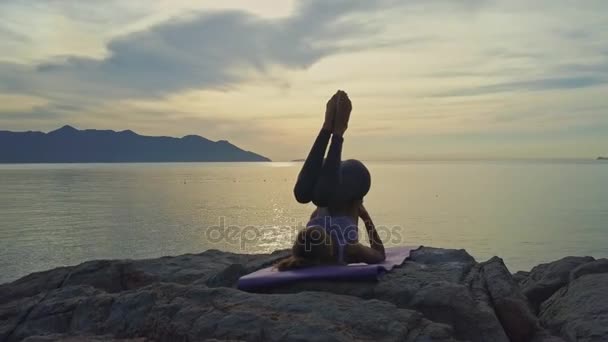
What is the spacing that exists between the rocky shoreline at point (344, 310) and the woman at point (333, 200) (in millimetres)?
679

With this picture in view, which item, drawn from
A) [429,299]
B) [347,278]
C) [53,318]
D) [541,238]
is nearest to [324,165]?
[347,278]

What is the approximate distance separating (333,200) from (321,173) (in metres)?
0.51

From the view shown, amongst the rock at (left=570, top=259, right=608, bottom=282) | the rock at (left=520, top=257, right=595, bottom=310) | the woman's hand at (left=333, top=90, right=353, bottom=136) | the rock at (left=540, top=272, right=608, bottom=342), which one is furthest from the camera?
the rock at (left=520, top=257, right=595, bottom=310)

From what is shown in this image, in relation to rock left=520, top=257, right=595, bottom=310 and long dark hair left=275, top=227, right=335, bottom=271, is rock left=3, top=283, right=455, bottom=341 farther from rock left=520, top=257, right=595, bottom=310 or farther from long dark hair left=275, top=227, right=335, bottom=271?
rock left=520, top=257, right=595, bottom=310

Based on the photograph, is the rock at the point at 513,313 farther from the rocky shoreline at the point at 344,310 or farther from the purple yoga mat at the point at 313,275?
the purple yoga mat at the point at 313,275

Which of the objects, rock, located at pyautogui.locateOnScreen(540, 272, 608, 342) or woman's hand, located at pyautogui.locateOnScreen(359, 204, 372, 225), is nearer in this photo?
rock, located at pyautogui.locateOnScreen(540, 272, 608, 342)

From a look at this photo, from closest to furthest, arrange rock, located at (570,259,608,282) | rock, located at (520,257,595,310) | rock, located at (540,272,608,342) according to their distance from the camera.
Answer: rock, located at (540,272,608,342)
rock, located at (570,259,608,282)
rock, located at (520,257,595,310)

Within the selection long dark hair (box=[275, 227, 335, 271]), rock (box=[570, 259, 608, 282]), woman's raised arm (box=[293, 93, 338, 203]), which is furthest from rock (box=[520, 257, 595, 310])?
woman's raised arm (box=[293, 93, 338, 203])

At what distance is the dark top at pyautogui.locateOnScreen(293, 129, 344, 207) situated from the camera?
7.84 metres

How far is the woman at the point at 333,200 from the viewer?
7.64 metres

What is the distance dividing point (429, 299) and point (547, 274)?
3838 mm

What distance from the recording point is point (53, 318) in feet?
23.3

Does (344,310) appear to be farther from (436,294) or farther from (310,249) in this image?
(310,249)

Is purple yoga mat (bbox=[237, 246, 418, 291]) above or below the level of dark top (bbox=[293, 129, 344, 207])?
below
